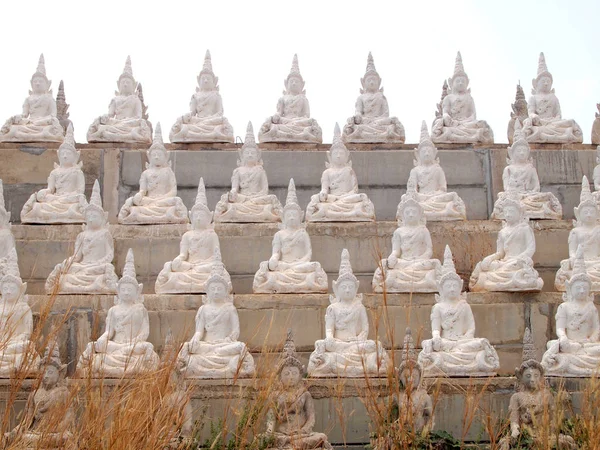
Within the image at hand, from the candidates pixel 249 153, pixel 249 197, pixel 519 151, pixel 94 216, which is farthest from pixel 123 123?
pixel 519 151

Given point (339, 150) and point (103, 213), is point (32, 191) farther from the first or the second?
point (339, 150)

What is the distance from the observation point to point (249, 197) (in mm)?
18453

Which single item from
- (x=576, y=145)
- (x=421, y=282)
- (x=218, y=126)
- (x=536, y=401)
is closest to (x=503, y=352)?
(x=421, y=282)

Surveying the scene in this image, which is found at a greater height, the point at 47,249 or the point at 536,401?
the point at 47,249

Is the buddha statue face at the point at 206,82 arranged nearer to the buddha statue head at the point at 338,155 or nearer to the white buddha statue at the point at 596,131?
the buddha statue head at the point at 338,155

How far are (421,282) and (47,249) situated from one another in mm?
6078

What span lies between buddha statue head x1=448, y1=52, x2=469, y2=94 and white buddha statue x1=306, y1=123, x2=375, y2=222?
3.72m

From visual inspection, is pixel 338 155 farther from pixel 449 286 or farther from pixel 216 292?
pixel 216 292

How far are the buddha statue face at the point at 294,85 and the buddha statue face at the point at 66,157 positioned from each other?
496 cm

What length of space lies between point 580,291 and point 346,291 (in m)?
3.27

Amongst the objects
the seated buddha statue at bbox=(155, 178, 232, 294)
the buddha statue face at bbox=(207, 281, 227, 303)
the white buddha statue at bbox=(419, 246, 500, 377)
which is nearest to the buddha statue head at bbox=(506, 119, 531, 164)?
the white buddha statue at bbox=(419, 246, 500, 377)

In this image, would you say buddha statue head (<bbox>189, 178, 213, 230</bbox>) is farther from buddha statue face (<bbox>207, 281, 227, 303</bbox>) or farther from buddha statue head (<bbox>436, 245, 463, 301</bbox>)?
buddha statue head (<bbox>436, 245, 463, 301</bbox>)

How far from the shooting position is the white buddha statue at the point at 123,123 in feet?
66.5

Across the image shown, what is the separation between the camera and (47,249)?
17.2 meters
